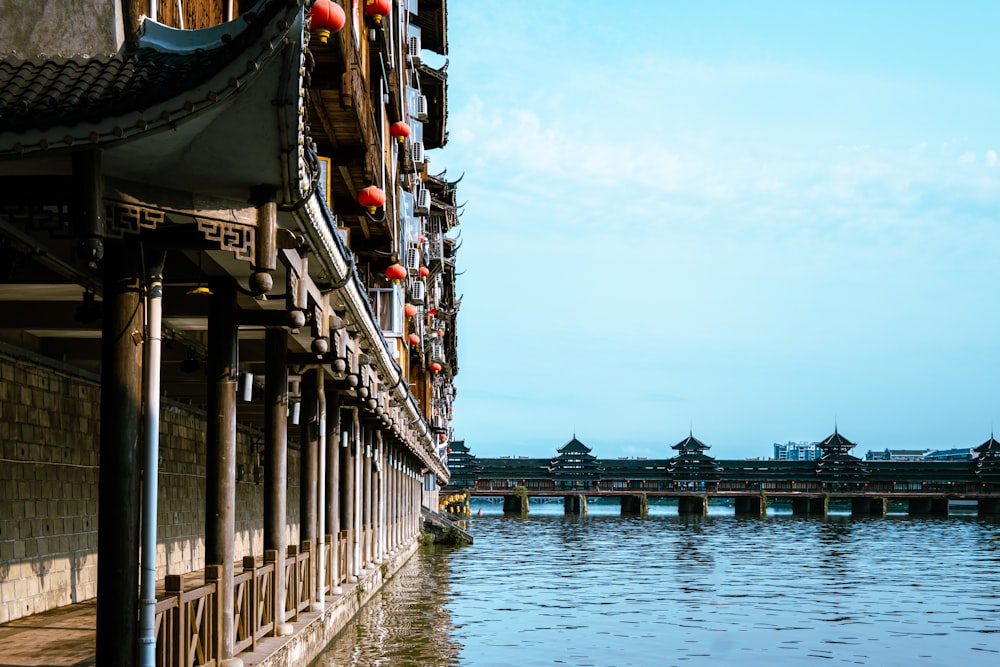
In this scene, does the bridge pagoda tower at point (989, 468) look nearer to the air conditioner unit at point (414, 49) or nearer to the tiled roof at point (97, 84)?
the air conditioner unit at point (414, 49)

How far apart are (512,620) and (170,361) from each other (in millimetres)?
10012

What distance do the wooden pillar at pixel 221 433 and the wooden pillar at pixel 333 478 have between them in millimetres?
7848

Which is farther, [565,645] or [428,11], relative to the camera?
[428,11]

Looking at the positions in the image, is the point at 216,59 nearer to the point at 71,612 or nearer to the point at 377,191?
the point at 71,612

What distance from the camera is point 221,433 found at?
39.6 feet

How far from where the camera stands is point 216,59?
802 cm

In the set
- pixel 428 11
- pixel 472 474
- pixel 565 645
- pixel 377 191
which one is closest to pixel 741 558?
pixel 428 11

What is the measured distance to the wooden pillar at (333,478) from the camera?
20000 millimetres

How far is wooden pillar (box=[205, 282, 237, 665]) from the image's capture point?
11773 mm

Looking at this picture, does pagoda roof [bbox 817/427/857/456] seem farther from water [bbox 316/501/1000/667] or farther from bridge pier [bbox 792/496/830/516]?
water [bbox 316/501/1000/667]

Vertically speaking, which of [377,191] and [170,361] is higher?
[377,191]

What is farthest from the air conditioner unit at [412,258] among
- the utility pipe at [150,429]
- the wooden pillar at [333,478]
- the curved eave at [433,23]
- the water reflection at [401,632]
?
the utility pipe at [150,429]

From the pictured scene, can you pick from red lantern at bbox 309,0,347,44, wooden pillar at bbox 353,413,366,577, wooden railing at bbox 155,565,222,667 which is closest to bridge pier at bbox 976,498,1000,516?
wooden pillar at bbox 353,413,366,577

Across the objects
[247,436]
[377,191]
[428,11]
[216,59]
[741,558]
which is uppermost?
[428,11]
